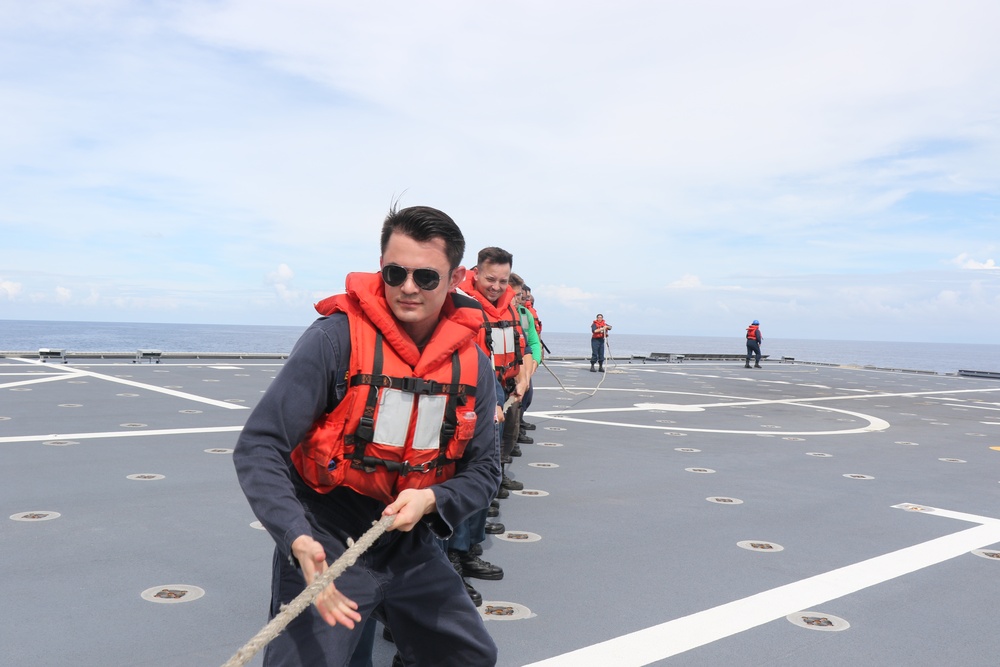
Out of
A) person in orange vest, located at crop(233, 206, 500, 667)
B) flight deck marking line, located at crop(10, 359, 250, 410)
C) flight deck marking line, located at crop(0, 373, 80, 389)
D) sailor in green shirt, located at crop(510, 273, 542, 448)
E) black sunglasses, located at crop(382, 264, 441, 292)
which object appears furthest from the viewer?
flight deck marking line, located at crop(0, 373, 80, 389)

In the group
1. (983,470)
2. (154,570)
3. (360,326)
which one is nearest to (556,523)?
(154,570)

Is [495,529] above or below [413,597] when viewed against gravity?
below

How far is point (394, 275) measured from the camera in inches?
82.9

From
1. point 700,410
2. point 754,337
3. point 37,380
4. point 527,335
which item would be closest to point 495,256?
point 527,335

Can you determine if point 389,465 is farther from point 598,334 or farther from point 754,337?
point 754,337

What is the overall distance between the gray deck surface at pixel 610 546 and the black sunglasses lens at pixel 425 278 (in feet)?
5.57

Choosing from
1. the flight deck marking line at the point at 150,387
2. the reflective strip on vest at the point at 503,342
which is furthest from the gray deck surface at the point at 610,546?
the reflective strip on vest at the point at 503,342

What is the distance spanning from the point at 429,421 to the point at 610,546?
281 cm

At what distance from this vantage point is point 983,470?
26.0 ft

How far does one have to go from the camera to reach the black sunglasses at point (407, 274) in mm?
2098

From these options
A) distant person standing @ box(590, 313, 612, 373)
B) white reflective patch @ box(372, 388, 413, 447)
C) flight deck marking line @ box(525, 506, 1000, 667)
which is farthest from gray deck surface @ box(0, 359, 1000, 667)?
distant person standing @ box(590, 313, 612, 373)

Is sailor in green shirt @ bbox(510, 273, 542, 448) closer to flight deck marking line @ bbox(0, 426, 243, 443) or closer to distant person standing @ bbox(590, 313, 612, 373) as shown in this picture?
flight deck marking line @ bbox(0, 426, 243, 443)

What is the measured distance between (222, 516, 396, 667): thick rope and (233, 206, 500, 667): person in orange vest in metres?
0.11

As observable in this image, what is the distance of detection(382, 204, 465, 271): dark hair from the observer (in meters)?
2.12
